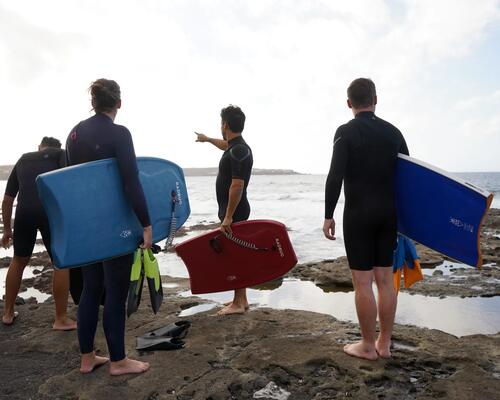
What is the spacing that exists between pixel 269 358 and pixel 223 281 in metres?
1.28

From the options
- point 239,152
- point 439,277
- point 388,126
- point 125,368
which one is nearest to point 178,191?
point 239,152

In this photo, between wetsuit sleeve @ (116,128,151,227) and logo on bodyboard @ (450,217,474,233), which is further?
logo on bodyboard @ (450,217,474,233)

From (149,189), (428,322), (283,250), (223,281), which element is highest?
(149,189)

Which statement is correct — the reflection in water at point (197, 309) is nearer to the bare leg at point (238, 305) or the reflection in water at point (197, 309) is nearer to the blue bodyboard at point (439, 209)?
the bare leg at point (238, 305)

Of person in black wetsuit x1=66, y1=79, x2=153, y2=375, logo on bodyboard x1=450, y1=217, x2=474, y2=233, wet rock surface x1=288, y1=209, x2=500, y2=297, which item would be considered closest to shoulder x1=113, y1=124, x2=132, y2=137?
person in black wetsuit x1=66, y1=79, x2=153, y2=375

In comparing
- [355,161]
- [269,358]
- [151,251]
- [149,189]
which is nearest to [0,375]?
[151,251]

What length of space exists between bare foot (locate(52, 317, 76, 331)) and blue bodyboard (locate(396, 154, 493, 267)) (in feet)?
11.0

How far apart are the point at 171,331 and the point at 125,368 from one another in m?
0.78

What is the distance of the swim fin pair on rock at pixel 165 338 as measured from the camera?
3.59 metres

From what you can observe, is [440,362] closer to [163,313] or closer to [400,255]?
[400,255]

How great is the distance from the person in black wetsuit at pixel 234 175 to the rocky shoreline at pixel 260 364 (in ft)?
2.45

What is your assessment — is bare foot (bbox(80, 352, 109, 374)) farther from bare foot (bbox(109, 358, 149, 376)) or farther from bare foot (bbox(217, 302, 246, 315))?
bare foot (bbox(217, 302, 246, 315))

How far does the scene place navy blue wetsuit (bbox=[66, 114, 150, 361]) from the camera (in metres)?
2.93

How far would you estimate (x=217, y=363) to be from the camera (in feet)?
10.9
